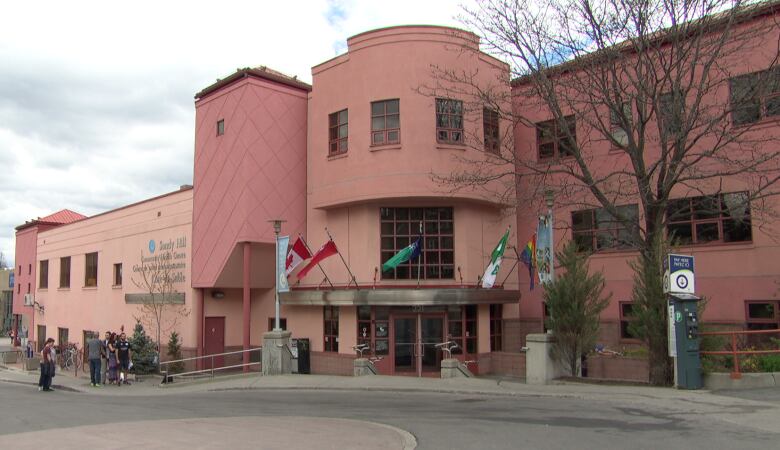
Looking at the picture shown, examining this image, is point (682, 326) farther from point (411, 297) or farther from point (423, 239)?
point (423, 239)

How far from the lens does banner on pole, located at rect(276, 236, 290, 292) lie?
70.4 feet

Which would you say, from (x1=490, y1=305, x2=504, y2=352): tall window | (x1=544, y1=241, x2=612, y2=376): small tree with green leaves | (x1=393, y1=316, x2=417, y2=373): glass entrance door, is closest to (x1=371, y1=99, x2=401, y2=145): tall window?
(x1=393, y1=316, x2=417, y2=373): glass entrance door

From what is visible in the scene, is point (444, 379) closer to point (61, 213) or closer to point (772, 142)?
point (772, 142)

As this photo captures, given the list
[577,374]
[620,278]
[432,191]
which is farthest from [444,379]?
[620,278]

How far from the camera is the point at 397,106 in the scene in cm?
2178

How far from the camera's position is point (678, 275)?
1395cm

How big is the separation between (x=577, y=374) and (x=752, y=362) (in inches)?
159

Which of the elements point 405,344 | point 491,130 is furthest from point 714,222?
point 405,344

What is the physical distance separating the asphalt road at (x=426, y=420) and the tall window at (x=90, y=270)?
20.3 metres

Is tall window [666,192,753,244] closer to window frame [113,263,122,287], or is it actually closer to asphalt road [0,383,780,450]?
asphalt road [0,383,780,450]

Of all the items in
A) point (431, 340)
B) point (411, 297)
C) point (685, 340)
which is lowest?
point (431, 340)

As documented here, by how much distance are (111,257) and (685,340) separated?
28.5 meters

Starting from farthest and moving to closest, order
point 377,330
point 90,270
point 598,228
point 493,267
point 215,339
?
point 90,270 < point 215,339 < point 598,228 < point 377,330 < point 493,267

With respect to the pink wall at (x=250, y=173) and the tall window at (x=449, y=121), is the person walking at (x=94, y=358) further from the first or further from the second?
the tall window at (x=449, y=121)
